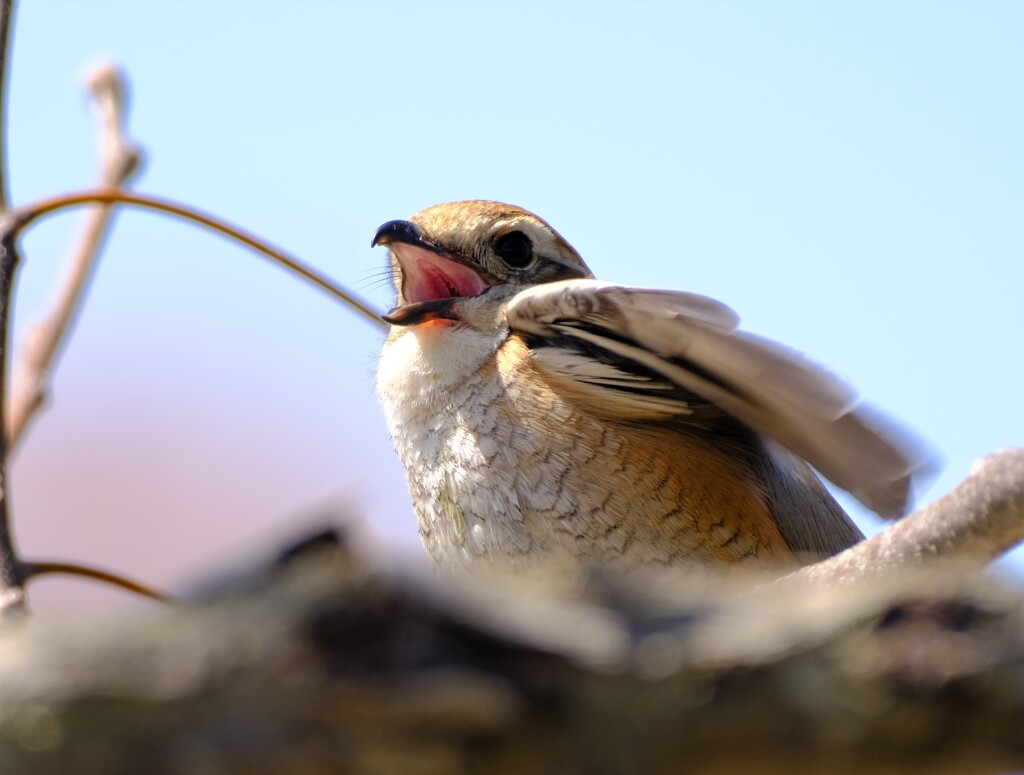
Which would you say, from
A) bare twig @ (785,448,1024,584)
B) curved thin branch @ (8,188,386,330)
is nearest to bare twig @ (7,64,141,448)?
curved thin branch @ (8,188,386,330)

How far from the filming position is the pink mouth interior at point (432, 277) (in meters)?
4.61

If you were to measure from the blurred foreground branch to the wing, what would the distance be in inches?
77.4

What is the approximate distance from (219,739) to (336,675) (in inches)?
3.6

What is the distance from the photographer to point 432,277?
4695 millimetres

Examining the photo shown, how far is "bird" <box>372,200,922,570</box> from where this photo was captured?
3428mm

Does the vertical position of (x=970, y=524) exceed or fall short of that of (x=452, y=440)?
it exceeds it

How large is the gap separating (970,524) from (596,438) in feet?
6.41

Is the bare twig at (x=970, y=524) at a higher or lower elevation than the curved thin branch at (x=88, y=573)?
higher

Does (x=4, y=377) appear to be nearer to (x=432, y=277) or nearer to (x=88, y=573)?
(x=88, y=573)

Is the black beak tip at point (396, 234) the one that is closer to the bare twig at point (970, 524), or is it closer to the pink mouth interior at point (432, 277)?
the pink mouth interior at point (432, 277)

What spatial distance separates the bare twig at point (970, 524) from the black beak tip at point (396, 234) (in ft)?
8.78

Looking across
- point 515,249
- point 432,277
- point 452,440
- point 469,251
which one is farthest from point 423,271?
point 452,440

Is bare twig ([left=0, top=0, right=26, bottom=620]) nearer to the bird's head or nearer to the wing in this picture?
the wing

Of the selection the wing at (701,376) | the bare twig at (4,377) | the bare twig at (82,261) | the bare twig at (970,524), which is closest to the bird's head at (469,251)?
the wing at (701,376)
